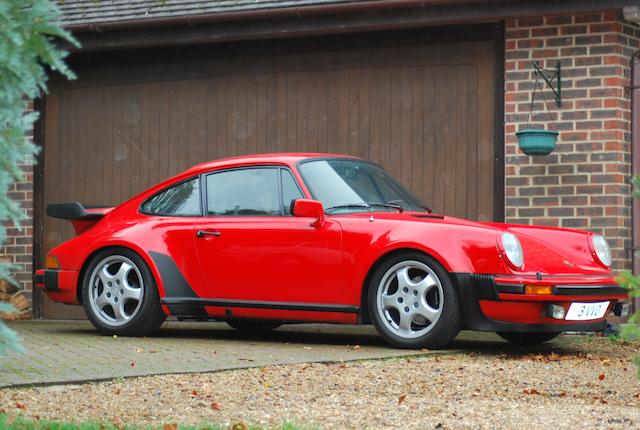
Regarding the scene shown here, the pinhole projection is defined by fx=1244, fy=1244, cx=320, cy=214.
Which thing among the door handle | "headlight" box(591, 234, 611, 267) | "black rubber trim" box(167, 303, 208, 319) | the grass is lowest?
the grass

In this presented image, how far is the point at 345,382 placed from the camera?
23.2 feet

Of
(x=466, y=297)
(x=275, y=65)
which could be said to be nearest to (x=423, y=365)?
(x=466, y=297)

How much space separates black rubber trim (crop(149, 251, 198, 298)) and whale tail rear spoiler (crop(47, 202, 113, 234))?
41.2 inches

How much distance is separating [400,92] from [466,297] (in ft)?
13.2

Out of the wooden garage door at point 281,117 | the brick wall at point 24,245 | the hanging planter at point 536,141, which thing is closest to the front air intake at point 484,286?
the hanging planter at point 536,141

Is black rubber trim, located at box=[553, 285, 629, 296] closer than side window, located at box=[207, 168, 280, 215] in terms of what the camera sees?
Yes

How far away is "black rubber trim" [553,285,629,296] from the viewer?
8.42m

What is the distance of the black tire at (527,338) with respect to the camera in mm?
9680

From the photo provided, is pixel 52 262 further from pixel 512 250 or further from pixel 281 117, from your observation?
pixel 512 250

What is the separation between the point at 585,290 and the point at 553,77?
3.31 m

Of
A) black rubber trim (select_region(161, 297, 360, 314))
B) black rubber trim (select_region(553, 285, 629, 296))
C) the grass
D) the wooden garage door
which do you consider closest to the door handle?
black rubber trim (select_region(161, 297, 360, 314))

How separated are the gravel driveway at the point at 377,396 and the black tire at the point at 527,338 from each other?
1186 mm

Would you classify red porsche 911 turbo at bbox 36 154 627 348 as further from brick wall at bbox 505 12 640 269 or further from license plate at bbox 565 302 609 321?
brick wall at bbox 505 12 640 269

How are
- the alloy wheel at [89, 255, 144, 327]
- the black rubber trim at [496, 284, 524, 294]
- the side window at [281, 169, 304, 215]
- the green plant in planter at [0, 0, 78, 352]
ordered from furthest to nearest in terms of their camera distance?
1. the alloy wheel at [89, 255, 144, 327]
2. the side window at [281, 169, 304, 215]
3. the black rubber trim at [496, 284, 524, 294]
4. the green plant in planter at [0, 0, 78, 352]
